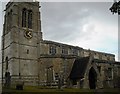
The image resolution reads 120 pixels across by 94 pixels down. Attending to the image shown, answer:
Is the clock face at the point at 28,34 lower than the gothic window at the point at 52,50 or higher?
higher

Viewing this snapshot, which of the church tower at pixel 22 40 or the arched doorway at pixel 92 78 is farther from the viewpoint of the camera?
the church tower at pixel 22 40

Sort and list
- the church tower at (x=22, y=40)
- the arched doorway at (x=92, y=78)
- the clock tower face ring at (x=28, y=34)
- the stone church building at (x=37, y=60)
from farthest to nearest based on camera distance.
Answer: the clock tower face ring at (x=28, y=34) → the church tower at (x=22, y=40) → the arched doorway at (x=92, y=78) → the stone church building at (x=37, y=60)

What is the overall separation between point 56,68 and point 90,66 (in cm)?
869

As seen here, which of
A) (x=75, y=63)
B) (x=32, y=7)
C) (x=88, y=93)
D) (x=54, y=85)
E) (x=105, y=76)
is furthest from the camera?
(x=32, y=7)

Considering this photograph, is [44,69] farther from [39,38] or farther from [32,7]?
[32,7]

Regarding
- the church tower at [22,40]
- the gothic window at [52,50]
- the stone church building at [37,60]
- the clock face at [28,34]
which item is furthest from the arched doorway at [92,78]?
the clock face at [28,34]

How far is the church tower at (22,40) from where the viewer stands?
2778 inches

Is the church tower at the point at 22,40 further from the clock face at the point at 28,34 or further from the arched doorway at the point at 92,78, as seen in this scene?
the arched doorway at the point at 92,78

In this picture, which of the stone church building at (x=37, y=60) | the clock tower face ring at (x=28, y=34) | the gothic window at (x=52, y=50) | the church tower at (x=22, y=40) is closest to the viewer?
the stone church building at (x=37, y=60)

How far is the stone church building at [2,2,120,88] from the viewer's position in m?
65.4

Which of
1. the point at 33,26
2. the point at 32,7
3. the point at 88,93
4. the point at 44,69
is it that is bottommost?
the point at 88,93

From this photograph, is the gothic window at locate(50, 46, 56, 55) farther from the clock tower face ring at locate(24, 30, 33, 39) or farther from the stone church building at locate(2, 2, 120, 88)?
the clock tower face ring at locate(24, 30, 33, 39)

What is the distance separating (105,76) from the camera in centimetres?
7350

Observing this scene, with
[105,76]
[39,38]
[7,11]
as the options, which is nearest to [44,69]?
[39,38]
